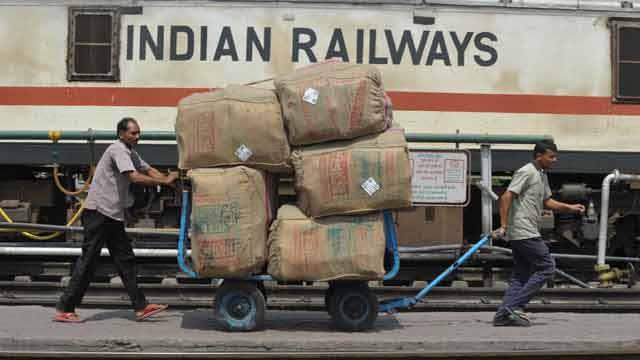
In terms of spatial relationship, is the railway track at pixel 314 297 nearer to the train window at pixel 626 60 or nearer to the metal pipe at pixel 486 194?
the metal pipe at pixel 486 194

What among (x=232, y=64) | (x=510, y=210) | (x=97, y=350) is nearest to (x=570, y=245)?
(x=510, y=210)

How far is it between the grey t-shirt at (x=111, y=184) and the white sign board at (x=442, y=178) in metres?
2.89

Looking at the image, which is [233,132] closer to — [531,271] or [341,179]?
[341,179]

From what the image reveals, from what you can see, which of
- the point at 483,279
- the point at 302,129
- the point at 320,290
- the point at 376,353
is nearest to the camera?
the point at 376,353

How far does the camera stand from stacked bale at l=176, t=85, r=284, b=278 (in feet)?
19.5

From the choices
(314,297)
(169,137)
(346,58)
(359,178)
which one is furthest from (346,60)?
(359,178)

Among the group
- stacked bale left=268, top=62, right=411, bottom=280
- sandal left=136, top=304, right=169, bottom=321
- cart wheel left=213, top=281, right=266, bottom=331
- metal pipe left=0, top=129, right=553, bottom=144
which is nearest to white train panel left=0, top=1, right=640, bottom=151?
metal pipe left=0, top=129, right=553, bottom=144

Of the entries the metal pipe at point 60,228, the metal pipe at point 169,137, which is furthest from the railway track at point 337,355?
the metal pipe at point 169,137

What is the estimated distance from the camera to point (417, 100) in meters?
9.03

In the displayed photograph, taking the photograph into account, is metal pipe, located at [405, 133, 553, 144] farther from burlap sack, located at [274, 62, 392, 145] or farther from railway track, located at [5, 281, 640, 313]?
burlap sack, located at [274, 62, 392, 145]

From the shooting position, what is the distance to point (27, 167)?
934cm

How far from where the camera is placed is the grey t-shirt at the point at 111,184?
638cm

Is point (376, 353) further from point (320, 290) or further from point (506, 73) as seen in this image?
point (506, 73)

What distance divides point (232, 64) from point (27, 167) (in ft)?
8.91
